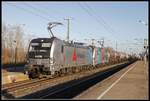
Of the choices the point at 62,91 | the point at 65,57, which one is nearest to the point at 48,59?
the point at 65,57

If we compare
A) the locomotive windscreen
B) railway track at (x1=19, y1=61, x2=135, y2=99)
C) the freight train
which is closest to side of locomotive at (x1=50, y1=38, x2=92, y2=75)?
the freight train

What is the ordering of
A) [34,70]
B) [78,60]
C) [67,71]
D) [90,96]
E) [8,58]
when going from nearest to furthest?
[90,96]
[34,70]
[67,71]
[78,60]
[8,58]

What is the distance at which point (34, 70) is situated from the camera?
2964 cm

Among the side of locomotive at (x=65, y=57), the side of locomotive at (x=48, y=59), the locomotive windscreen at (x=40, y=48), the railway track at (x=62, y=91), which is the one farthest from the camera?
the side of locomotive at (x=65, y=57)

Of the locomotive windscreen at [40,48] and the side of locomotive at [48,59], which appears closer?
the side of locomotive at [48,59]

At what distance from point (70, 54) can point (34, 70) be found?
25.6 ft

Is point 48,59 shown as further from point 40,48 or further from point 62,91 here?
point 62,91

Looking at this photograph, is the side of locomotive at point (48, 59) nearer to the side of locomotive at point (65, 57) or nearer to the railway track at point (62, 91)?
the side of locomotive at point (65, 57)

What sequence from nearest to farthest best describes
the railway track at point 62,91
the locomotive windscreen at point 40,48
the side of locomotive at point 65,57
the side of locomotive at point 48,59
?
the railway track at point 62,91, the side of locomotive at point 48,59, the locomotive windscreen at point 40,48, the side of locomotive at point 65,57

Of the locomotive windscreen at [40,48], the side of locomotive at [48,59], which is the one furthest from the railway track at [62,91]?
the locomotive windscreen at [40,48]

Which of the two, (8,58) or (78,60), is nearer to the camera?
(78,60)

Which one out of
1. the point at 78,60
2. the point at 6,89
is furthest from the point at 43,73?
the point at 78,60

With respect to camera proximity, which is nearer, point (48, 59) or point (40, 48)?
point (48, 59)

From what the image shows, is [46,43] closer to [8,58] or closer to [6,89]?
[6,89]
